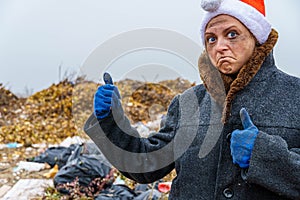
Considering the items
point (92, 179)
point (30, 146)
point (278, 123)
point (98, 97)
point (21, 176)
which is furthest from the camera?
point (30, 146)

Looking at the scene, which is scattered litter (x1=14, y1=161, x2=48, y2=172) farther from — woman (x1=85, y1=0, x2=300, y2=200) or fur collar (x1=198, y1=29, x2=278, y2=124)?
fur collar (x1=198, y1=29, x2=278, y2=124)

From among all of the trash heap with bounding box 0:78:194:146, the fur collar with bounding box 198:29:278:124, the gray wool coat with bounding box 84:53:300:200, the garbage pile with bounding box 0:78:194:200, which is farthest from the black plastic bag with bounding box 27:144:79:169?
the fur collar with bounding box 198:29:278:124

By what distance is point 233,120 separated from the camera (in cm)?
141

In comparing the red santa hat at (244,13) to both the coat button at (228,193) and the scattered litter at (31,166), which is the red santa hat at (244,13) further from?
the scattered litter at (31,166)

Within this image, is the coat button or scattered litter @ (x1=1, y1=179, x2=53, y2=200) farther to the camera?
scattered litter @ (x1=1, y1=179, x2=53, y2=200)

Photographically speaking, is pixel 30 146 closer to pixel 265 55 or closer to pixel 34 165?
pixel 34 165

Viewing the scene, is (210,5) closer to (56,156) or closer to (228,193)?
(228,193)

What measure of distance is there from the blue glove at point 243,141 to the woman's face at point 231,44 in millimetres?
167

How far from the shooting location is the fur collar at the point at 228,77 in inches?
53.7

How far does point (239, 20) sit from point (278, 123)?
368mm

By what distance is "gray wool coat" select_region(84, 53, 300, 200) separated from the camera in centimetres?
128

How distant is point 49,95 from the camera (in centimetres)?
842

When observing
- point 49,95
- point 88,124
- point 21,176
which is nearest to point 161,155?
point 88,124

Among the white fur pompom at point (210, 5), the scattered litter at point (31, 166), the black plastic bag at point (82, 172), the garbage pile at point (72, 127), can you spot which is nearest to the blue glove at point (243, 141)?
the white fur pompom at point (210, 5)
